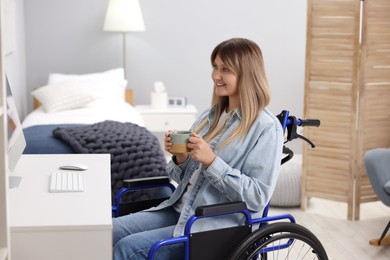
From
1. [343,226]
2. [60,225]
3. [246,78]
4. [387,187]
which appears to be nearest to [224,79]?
[246,78]

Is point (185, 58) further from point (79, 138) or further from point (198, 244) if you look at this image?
point (198, 244)

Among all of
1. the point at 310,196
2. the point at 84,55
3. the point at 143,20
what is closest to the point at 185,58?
the point at 143,20

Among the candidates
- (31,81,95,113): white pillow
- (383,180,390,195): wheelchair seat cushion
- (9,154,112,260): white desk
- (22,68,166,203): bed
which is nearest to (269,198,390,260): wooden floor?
(383,180,390,195): wheelchair seat cushion

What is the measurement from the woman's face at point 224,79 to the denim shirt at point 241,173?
74mm

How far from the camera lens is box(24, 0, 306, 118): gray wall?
18.9 ft

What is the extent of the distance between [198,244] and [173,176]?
422 mm

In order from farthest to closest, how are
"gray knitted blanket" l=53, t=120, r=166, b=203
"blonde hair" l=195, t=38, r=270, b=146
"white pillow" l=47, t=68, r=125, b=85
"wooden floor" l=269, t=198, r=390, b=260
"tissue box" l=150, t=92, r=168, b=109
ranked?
"tissue box" l=150, t=92, r=168, b=109
"white pillow" l=47, t=68, r=125, b=85
"wooden floor" l=269, t=198, r=390, b=260
"gray knitted blanket" l=53, t=120, r=166, b=203
"blonde hair" l=195, t=38, r=270, b=146

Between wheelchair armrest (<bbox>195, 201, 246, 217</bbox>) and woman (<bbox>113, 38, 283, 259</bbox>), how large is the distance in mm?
48

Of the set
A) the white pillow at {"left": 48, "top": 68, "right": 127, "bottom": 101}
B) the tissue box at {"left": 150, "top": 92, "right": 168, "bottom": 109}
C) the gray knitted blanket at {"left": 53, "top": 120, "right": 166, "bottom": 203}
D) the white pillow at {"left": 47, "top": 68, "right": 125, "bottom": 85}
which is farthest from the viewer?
the tissue box at {"left": 150, "top": 92, "right": 168, "bottom": 109}

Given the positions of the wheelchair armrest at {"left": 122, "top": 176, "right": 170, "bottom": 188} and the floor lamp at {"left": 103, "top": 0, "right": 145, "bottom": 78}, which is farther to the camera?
the floor lamp at {"left": 103, "top": 0, "right": 145, "bottom": 78}

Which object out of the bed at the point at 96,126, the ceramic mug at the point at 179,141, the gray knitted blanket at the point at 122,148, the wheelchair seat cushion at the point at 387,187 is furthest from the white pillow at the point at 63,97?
the ceramic mug at the point at 179,141

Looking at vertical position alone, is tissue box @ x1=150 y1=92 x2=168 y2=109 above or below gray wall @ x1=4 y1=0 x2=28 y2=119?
below

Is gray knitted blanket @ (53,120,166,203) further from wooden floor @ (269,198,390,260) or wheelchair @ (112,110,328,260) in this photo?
wheelchair @ (112,110,328,260)

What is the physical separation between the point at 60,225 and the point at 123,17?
12.3ft
